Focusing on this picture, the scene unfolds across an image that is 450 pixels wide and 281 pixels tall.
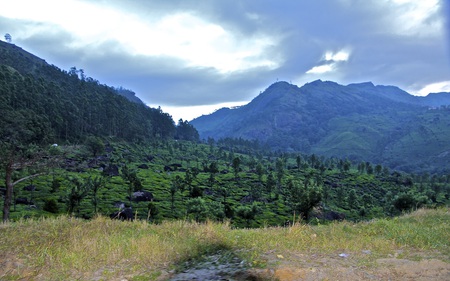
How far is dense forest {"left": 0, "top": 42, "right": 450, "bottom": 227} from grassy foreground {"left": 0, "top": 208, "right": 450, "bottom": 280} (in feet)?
56.0

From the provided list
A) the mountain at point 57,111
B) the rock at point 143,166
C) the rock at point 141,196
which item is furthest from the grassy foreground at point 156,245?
the rock at point 143,166

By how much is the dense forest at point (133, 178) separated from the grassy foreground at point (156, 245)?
17.1m

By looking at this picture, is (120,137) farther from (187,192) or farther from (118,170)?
(187,192)

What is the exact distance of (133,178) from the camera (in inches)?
2918

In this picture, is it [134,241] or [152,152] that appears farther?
[152,152]

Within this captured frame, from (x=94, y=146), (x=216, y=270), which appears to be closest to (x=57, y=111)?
(x=94, y=146)

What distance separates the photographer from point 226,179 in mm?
119875

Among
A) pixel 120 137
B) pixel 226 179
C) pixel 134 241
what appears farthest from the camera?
pixel 120 137

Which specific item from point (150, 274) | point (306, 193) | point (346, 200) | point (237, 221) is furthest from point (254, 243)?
point (346, 200)

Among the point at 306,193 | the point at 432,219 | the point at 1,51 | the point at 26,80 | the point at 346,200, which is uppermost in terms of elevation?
the point at 1,51

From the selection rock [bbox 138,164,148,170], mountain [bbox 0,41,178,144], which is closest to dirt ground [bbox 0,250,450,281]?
mountain [bbox 0,41,178,144]

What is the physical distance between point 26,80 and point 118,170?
69481mm

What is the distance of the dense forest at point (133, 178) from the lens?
61469 millimetres

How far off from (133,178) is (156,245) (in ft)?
220
